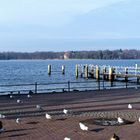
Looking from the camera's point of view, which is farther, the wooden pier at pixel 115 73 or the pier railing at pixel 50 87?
the wooden pier at pixel 115 73

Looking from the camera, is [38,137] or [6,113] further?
[6,113]

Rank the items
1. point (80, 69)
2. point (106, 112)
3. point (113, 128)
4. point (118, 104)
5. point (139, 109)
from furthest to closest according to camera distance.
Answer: point (80, 69), point (118, 104), point (139, 109), point (106, 112), point (113, 128)

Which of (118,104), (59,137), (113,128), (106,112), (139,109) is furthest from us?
(118,104)

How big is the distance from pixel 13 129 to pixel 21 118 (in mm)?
2845

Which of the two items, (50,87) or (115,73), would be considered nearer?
(50,87)

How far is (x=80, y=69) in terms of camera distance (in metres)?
94.5

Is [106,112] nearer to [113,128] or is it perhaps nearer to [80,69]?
[113,128]

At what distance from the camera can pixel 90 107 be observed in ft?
76.2

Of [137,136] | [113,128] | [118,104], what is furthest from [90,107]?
[137,136]

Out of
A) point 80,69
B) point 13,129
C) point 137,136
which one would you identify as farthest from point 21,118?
point 80,69

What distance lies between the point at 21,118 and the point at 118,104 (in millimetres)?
6983

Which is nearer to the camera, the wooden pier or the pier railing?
the pier railing

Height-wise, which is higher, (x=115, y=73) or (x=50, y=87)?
(x=115, y=73)

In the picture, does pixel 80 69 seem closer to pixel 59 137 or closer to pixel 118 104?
pixel 118 104
